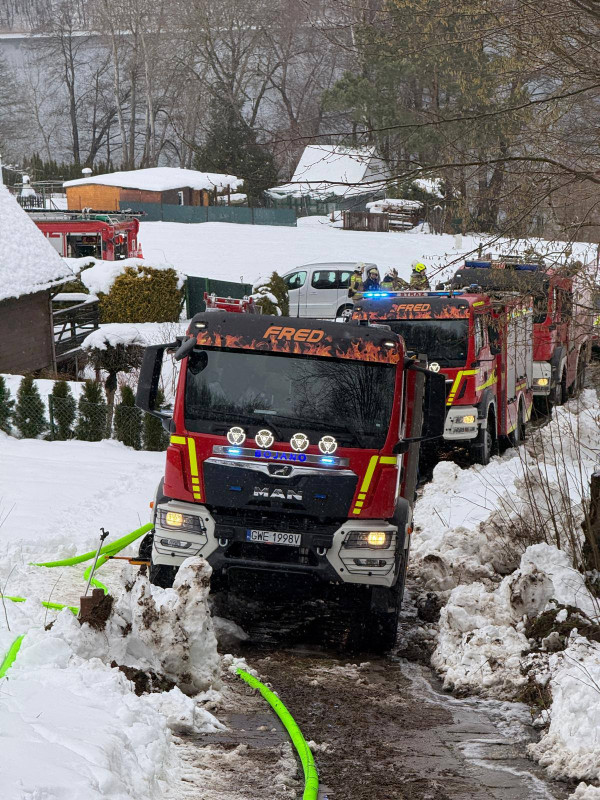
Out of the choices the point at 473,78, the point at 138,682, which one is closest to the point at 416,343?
the point at 473,78

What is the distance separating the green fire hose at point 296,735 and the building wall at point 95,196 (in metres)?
56.6

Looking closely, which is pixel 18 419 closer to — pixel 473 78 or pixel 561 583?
pixel 473 78

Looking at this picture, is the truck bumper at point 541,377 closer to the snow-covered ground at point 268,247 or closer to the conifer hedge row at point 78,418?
the conifer hedge row at point 78,418

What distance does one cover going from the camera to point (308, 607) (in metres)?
9.84

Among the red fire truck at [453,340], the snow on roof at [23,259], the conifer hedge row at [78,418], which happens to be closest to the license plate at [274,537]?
the red fire truck at [453,340]

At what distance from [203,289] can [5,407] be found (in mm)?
19374

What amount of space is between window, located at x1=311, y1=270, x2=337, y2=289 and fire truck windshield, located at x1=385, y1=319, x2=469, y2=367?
18.3 metres

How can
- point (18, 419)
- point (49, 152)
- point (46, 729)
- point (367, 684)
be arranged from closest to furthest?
point (46, 729)
point (367, 684)
point (18, 419)
point (49, 152)

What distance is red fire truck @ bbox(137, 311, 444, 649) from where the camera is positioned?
8.38 meters

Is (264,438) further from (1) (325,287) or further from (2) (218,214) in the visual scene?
(2) (218,214)

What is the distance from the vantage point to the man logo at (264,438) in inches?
336

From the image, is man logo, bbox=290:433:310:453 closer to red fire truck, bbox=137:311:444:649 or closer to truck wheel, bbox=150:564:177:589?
red fire truck, bbox=137:311:444:649

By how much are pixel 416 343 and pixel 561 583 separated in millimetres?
7506

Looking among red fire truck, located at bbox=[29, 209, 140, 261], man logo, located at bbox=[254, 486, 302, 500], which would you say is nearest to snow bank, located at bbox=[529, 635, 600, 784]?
man logo, located at bbox=[254, 486, 302, 500]
